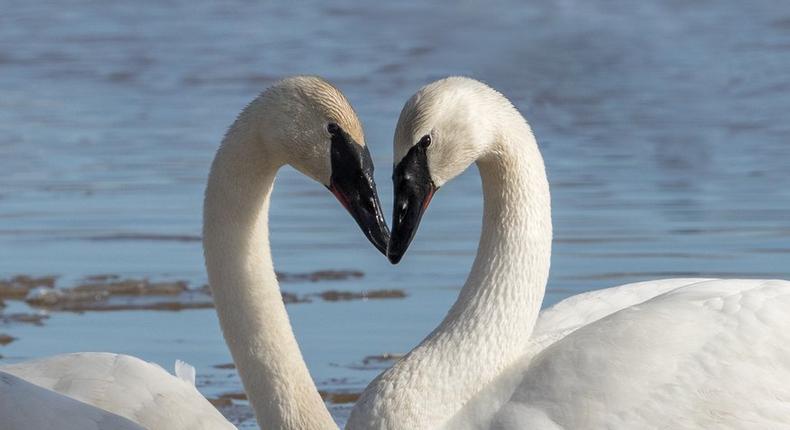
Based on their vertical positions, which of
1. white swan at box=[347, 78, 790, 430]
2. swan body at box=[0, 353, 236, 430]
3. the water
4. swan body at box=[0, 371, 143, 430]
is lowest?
the water

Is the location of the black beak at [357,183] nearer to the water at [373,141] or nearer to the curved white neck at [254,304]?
the curved white neck at [254,304]

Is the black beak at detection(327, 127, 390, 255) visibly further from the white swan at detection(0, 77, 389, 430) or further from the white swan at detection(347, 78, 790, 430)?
the white swan at detection(347, 78, 790, 430)

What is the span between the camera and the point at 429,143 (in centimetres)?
548

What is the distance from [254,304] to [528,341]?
2.86 feet

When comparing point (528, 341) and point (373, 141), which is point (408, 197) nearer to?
point (528, 341)

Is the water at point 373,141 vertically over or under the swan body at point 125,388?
under

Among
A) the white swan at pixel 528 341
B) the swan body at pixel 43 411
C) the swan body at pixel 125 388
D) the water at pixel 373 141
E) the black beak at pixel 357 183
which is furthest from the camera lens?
the water at pixel 373 141

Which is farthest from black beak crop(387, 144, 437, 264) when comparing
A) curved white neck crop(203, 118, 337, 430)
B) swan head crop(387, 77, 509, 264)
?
curved white neck crop(203, 118, 337, 430)

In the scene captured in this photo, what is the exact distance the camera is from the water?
8320mm

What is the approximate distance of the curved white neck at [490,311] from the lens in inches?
220

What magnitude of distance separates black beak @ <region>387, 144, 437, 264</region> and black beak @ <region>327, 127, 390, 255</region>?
0.29ft


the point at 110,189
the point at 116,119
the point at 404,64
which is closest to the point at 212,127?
the point at 116,119

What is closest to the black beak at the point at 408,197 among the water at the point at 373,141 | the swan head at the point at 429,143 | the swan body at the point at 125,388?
the swan head at the point at 429,143

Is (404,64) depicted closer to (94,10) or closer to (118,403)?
(94,10)
